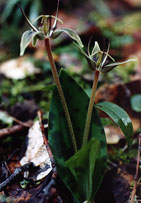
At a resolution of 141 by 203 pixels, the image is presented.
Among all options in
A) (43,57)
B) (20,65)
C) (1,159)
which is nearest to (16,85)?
(20,65)

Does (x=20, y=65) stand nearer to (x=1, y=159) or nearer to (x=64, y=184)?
(x=1, y=159)

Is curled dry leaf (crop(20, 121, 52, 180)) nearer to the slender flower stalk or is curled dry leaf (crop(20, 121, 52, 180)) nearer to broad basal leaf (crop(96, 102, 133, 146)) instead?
the slender flower stalk

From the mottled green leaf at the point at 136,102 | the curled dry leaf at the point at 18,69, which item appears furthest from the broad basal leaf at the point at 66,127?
the curled dry leaf at the point at 18,69

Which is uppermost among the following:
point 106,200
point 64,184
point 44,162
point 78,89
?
point 78,89

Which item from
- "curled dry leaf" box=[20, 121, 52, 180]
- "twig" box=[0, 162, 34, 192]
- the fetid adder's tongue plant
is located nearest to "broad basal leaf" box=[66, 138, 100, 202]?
the fetid adder's tongue plant

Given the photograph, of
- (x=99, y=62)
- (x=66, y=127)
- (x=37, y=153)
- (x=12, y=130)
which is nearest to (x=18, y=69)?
(x=12, y=130)

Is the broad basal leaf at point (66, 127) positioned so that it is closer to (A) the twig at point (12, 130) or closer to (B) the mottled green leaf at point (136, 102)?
(A) the twig at point (12, 130)

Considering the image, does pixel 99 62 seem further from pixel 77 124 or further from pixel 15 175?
pixel 15 175
